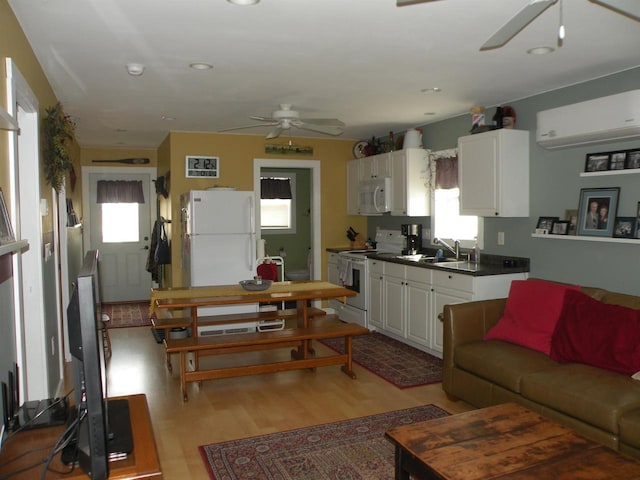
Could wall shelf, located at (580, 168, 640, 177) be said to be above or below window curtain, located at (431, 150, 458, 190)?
below

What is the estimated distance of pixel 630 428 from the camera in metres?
2.59

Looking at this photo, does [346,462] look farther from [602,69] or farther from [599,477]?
[602,69]

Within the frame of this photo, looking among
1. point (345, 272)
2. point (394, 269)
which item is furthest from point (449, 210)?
point (345, 272)

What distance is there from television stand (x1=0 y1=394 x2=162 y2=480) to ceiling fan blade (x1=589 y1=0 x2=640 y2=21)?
2.10 metres

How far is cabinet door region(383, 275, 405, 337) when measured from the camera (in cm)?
546

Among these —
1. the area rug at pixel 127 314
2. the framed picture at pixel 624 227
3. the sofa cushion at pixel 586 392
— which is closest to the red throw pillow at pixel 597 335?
the sofa cushion at pixel 586 392

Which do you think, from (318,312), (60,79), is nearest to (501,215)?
(318,312)

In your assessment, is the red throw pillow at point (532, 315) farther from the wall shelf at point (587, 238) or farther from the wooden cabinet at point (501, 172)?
the wooden cabinet at point (501, 172)

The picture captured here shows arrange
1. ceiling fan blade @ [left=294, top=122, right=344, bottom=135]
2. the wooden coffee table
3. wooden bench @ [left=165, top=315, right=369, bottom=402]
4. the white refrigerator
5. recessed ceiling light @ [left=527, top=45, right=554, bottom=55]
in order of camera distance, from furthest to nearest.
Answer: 1. the white refrigerator
2. ceiling fan blade @ [left=294, top=122, right=344, bottom=135]
3. wooden bench @ [left=165, top=315, right=369, bottom=402]
4. recessed ceiling light @ [left=527, top=45, right=554, bottom=55]
5. the wooden coffee table

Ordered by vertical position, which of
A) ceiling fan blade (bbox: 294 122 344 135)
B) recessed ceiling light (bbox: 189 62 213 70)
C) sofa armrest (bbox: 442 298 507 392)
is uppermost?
recessed ceiling light (bbox: 189 62 213 70)

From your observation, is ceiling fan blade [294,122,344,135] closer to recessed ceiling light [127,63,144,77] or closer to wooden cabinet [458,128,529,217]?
wooden cabinet [458,128,529,217]

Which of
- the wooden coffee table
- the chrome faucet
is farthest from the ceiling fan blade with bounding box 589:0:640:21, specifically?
the chrome faucet

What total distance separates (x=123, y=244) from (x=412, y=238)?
472 centimetres

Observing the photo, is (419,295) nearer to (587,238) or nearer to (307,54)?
(587,238)
